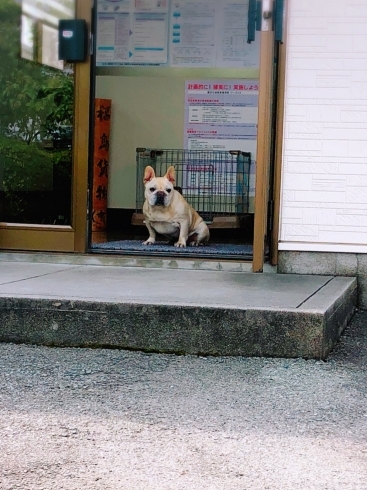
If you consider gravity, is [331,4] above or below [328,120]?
above

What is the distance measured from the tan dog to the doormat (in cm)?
10

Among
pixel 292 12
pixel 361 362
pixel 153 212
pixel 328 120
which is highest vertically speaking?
pixel 292 12

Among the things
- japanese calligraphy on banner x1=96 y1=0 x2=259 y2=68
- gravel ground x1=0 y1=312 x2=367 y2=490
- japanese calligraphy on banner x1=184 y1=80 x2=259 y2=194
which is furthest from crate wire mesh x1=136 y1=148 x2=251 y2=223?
gravel ground x1=0 y1=312 x2=367 y2=490

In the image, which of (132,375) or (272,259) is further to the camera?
(272,259)

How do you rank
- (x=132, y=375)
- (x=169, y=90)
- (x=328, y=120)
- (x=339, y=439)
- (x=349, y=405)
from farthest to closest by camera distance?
1. (x=169, y=90)
2. (x=328, y=120)
3. (x=132, y=375)
4. (x=349, y=405)
5. (x=339, y=439)

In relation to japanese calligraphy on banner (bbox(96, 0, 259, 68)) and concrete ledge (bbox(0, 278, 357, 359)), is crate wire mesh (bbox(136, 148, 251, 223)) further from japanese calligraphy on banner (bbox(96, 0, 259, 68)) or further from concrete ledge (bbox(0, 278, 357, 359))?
concrete ledge (bbox(0, 278, 357, 359))

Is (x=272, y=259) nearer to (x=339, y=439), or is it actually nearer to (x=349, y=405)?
(x=349, y=405)

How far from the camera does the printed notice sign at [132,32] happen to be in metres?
6.65

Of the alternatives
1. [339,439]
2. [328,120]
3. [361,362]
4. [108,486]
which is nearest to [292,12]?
[328,120]

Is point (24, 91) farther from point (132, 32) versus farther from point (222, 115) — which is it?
point (222, 115)

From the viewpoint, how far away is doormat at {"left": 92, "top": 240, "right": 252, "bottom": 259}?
473cm

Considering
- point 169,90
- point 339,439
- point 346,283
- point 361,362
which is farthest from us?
point 169,90

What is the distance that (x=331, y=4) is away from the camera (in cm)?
428

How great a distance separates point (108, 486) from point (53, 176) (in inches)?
127
